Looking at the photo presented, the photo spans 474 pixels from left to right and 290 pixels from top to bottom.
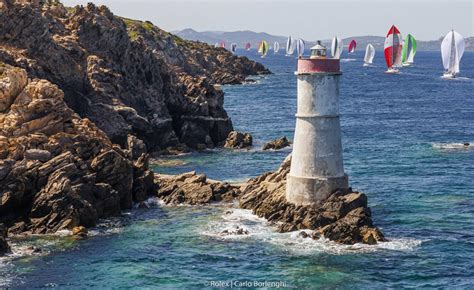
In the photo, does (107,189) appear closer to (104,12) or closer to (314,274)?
(314,274)

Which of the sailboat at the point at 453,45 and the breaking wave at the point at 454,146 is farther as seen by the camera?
the sailboat at the point at 453,45

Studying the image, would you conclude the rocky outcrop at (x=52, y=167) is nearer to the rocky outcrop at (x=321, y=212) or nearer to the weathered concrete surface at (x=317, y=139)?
the rocky outcrop at (x=321, y=212)

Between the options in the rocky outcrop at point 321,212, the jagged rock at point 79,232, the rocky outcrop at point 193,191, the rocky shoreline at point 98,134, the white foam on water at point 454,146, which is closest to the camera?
the rocky outcrop at point 321,212

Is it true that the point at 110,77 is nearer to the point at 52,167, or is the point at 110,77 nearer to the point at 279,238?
the point at 52,167

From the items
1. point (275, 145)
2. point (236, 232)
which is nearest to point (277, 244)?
point (236, 232)

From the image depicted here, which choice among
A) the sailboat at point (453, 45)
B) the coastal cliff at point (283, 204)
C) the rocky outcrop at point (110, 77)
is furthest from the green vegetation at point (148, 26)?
the coastal cliff at point (283, 204)

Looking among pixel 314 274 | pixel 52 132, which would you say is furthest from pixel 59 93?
pixel 314 274

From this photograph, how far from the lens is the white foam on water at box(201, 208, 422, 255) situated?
4669cm

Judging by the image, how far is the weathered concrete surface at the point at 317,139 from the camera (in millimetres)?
52531

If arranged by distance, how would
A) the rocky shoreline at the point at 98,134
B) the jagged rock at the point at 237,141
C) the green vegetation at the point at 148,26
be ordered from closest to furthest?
the rocky shoreline at the point at 98,134
the jagged rock at the point at 237,141
the green vegetation at the point at 148,26

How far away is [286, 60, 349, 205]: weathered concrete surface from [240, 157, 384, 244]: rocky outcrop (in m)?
1.02

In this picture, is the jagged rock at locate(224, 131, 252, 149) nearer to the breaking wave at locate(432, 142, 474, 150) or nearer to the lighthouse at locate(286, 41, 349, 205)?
the breaking wave at locate(432, 142, 474, 150)

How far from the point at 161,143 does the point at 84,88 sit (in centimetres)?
1181

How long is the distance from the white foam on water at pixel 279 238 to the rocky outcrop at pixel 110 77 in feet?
83.0
